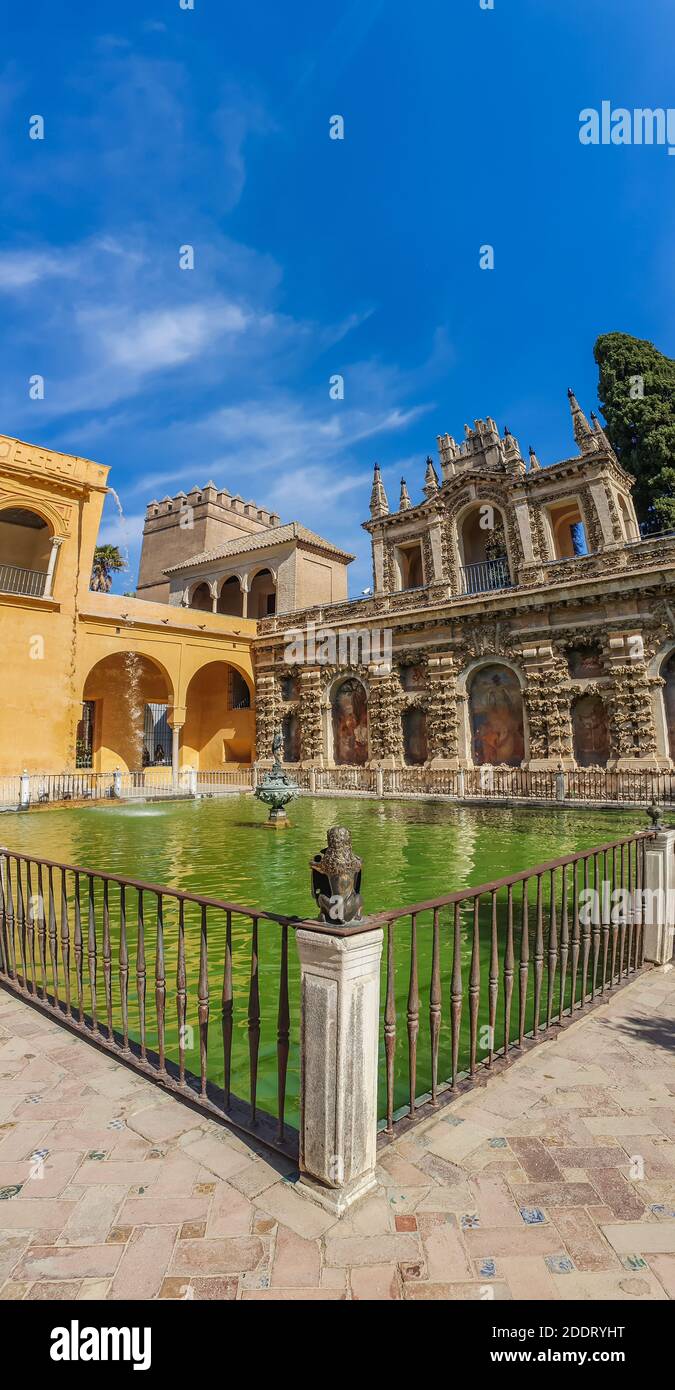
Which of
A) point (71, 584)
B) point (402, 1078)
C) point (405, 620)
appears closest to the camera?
point (402, 1078)

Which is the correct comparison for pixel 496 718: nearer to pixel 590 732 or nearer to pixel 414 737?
pixel 590 732

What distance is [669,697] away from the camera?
62.1 ft

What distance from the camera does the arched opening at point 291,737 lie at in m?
28.4

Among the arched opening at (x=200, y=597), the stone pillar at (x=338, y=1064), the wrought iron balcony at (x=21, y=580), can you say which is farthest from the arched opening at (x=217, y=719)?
the stone pillar at (x=338, y=1064)

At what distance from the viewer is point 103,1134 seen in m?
3.02

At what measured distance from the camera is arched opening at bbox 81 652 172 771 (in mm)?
27000

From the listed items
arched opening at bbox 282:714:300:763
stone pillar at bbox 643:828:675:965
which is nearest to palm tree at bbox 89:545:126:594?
arched opening at bbox 282:714:300:763

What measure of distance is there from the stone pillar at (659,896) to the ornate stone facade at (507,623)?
48.6 ft

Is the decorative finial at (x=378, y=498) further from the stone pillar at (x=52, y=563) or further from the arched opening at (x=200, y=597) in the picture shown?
the stone pillar at (x=52, y=563)

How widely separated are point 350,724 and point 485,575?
856cm

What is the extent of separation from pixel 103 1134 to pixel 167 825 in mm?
12825

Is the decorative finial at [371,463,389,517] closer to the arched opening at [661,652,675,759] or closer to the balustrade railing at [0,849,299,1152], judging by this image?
the arched opening at [661,652,675,759]
